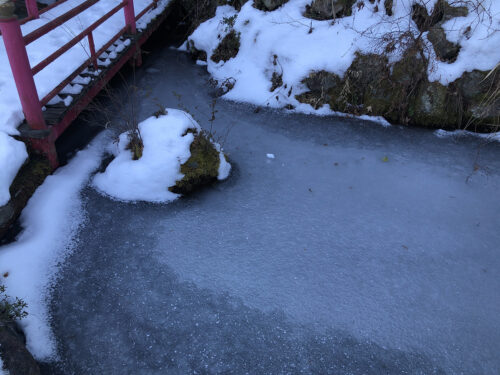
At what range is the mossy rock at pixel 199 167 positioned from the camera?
4.18 m

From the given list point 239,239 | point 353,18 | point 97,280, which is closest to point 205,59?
point 353,18

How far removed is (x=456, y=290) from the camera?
3338 mm

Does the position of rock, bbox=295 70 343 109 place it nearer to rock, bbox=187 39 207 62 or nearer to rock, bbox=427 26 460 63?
rock, bbox=427 26 460 63

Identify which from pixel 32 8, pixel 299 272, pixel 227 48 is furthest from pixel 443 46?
pixel 32 8

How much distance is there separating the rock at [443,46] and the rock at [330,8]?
1383mm

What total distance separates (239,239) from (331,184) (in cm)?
138

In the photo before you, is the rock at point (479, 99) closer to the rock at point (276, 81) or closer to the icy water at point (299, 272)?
the icy water at point (299, 272)

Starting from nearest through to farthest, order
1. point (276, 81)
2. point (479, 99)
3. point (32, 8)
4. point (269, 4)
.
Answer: point (479, 99) → point (276, 81) → point (32, 8) → point (269, 4)

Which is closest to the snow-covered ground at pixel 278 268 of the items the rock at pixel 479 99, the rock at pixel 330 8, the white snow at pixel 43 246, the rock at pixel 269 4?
the white snow at pixel 43 246

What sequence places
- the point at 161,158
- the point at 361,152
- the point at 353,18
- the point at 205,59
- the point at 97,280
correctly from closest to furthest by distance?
1. the point at 97,280
2. the point at 161,158
3. the point at 361,152
4. the point at 353,18
5. the point at 205,59

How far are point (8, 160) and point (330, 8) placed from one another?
16.8 ft

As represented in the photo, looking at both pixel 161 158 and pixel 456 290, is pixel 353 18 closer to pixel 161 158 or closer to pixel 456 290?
pixel 161 158

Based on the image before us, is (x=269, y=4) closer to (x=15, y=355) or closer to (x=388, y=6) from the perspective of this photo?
(x=388, y=6)

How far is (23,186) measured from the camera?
3779 millimetres
